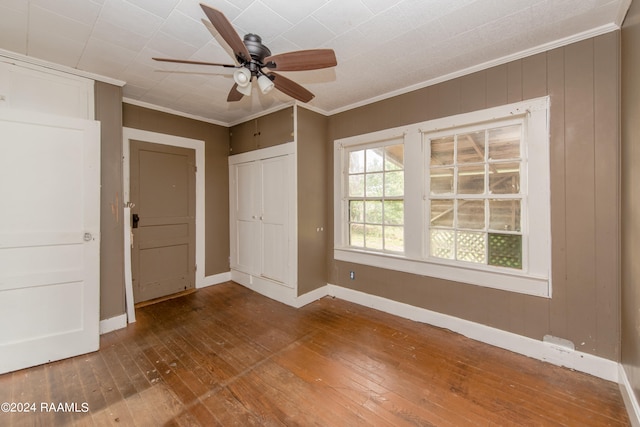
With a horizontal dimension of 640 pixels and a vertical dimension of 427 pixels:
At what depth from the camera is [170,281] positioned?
3791 mm

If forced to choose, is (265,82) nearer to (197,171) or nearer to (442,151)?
(442,151)

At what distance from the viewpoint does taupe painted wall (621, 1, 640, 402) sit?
159 cm

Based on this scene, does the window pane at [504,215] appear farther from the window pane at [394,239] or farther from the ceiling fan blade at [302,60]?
the ceiling fan blade at [302,60]

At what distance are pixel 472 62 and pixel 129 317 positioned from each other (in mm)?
4484

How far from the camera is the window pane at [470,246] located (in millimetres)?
2645

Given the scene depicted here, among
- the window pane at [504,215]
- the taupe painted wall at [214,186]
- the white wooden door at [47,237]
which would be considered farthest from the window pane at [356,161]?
the white wooden door at [47,237]

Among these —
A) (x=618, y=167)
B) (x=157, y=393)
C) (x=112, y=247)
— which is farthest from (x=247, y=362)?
(x=618, y=167)

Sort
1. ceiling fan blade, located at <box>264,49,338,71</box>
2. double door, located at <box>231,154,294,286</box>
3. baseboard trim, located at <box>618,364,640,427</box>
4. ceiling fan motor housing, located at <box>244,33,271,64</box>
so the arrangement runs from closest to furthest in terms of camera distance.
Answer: baseboard trim, located at <box>618,364,640,427</box> < ceiling fan blade, located at <box>264,49,338,71</box> < ceiling fan motor housing, located at <box>244,33,271,64</box> < double door, located at <box>231,154,294,286</box>

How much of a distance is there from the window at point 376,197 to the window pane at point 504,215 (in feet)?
3.07

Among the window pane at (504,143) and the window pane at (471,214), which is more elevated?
the window pane at (504,143)

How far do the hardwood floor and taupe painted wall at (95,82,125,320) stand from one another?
43 centimetres

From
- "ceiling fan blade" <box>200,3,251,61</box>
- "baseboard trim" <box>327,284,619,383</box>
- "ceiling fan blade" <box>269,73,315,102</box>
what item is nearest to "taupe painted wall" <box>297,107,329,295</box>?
"baseboard trim" <box>327,284,619,383</box>

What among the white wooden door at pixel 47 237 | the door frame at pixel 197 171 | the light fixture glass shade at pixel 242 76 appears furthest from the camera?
the door frame at pixel 197 171

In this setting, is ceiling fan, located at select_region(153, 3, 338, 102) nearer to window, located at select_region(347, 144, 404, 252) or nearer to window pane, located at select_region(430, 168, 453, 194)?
window, located at select_region(347, 144, 404, 252)
